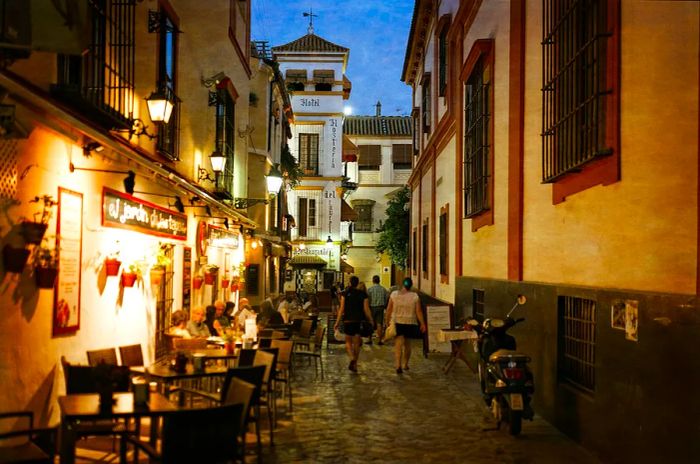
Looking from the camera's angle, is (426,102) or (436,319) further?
(426,102)

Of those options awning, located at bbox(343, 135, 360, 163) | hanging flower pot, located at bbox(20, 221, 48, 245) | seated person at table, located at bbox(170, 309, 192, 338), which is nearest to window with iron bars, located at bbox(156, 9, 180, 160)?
seated person at table, located at bbox(170, 309, 192, 338)

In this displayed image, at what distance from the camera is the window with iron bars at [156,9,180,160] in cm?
1215

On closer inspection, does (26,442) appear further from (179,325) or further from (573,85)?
(573,85)

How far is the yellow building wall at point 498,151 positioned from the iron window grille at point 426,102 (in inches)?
A: 407

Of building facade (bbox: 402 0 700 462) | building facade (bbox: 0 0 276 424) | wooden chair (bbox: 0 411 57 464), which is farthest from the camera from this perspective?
building facade (bbox: 0 0 276 424)

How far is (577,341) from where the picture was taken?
344 inches

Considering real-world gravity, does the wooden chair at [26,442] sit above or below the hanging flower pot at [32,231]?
below

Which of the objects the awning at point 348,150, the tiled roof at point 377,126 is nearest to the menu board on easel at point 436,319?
the awning at point 348,150

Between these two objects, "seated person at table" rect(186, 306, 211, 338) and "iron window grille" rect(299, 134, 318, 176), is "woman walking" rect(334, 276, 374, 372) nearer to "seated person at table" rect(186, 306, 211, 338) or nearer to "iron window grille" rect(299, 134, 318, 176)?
"seated person at table" rect(186, 306, 211, 338)

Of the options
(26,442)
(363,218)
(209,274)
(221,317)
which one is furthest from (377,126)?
(26,442)

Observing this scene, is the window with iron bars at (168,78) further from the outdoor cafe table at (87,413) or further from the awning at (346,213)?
the awning at (346,213)

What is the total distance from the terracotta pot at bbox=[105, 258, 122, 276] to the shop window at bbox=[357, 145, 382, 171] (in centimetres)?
4235

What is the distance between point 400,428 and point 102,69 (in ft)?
18.3

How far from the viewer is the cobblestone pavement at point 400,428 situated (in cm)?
802
